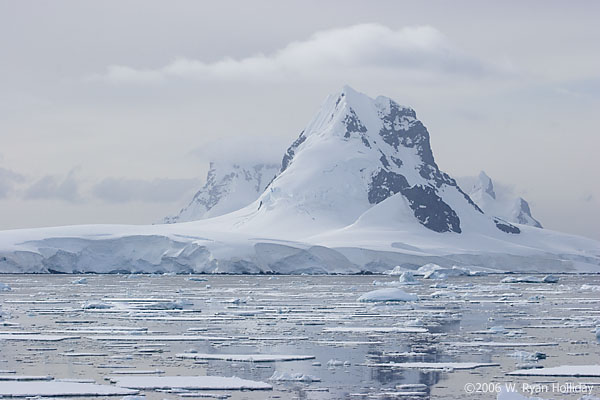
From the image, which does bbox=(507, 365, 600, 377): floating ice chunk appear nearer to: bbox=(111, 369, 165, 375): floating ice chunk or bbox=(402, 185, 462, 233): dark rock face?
bbox=(111, 369, 165, 375): floating ice chunk

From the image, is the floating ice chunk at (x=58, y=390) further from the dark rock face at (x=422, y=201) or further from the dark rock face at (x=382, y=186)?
the dark rock face at (x=382, y=186)

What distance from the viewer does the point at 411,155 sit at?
514 feet

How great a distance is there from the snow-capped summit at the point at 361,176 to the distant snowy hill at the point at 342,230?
0.63ft

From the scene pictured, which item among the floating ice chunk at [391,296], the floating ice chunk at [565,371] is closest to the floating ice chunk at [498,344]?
the floating ice chunk at [565,371]

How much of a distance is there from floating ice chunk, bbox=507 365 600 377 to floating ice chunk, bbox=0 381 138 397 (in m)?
6.33

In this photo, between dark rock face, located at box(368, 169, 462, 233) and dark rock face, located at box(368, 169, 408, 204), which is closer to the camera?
dark rock face, located at box(368, 169, 462, 233)

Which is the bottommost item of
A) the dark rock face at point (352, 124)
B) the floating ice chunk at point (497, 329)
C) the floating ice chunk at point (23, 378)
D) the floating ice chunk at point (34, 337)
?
the floating ice chunk at point (34, 337)

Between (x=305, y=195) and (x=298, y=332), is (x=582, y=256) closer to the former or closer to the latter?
(x=305, y=195)

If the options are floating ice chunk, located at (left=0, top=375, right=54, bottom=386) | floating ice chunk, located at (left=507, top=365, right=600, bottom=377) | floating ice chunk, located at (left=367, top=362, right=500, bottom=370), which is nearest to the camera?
floating ice chunk, located at (left=0, top=375, right=54, bottom=386)

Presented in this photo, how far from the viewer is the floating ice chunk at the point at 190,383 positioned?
14.1 m

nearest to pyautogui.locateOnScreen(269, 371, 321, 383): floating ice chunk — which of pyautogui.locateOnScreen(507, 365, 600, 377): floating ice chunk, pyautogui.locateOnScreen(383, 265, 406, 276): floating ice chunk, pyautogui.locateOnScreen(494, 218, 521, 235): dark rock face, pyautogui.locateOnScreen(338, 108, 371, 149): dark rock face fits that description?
pyautogui.locateOnScreen(507, 365, 600, 377): floating ice chunk

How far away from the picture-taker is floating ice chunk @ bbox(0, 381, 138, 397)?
13.4m

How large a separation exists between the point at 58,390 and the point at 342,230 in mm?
99511

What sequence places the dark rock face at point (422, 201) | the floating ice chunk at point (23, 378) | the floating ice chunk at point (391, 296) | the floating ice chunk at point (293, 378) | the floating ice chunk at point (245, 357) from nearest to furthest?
the floating ice chunk at point (23, 378)
the floating ice chunk at point (293, 378)
the floating ice chunk at point (245, 357)
the floating ice chunk at point (391, 296)
the dark rock face at point (422, 201)
